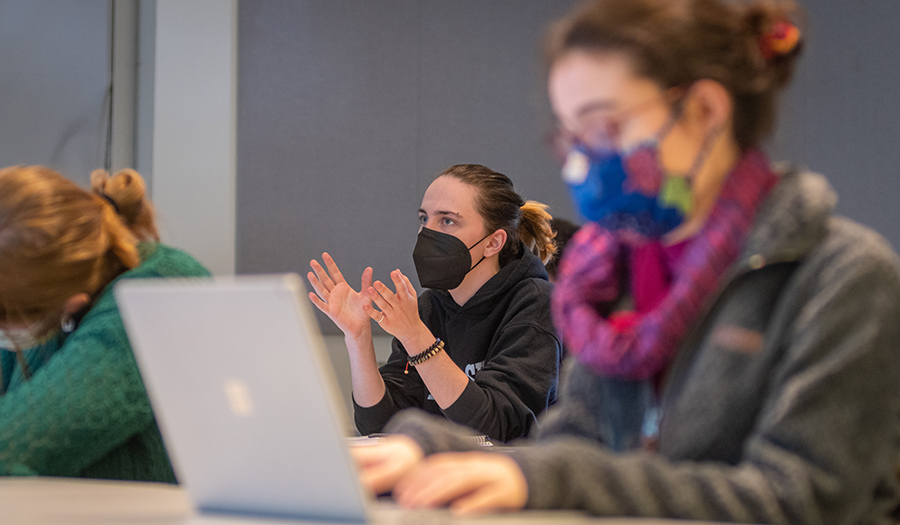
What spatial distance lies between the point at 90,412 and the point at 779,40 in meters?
1.17

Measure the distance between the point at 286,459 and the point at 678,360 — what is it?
1.47 ft

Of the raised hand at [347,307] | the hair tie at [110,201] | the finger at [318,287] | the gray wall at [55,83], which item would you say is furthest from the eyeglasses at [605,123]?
the gray wall at [55,83]

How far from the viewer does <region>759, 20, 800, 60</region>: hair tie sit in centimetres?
95

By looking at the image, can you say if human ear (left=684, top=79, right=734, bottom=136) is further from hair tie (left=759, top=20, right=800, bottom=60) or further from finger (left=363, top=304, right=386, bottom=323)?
finger (left=363, top=304, right=386, bottom=323)

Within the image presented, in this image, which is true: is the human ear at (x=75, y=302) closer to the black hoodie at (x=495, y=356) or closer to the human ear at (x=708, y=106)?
the black hoodie at (x=495, y=356)

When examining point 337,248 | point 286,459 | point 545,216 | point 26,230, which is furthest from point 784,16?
point 337,248

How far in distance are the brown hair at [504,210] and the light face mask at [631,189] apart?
1.43 metres

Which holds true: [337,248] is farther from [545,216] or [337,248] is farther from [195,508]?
[195,508]

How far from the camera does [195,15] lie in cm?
367

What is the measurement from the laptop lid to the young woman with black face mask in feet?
4.35

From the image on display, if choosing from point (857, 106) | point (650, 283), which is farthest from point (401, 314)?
point (857, 106)

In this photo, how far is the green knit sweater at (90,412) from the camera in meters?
1.31

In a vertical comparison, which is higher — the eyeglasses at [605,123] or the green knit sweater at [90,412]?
the eyeglasses at [605,123]

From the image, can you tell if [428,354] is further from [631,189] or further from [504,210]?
[631,189]
